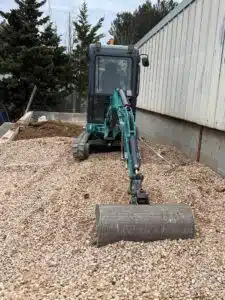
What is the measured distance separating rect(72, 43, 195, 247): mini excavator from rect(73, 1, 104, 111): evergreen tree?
63.5ft

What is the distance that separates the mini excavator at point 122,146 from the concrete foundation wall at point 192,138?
57.0 inches

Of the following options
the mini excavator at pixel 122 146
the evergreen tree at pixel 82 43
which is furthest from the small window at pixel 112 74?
the evergreen tree at pixel 82 43

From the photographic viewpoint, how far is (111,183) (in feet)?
22.6

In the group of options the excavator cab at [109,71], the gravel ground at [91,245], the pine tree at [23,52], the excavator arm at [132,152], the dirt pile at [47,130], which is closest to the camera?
the gravel ground at [91,245]

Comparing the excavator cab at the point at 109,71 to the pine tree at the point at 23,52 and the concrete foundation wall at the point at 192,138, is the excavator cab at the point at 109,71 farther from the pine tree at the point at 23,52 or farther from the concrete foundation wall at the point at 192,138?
the pine tree at the point at 23,52

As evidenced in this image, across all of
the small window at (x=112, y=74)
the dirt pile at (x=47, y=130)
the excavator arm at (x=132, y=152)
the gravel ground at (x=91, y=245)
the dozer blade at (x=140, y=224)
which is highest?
the small window at (x=112, y=74)

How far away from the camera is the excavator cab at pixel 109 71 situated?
365 inches

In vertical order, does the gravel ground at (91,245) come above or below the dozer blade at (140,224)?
below

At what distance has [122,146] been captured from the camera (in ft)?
20.8

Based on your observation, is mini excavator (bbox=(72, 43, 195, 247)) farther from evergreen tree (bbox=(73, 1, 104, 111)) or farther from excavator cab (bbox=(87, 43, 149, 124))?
evergreen tree (bbox=(73, 1, 104, 111))

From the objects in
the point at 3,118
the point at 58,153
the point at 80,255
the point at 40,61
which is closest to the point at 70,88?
the point at 40,61

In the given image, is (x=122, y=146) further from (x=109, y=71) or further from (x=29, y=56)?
(x=29, y=56)

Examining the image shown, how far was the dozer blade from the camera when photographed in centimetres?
449

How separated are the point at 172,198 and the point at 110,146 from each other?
12.6 ft
